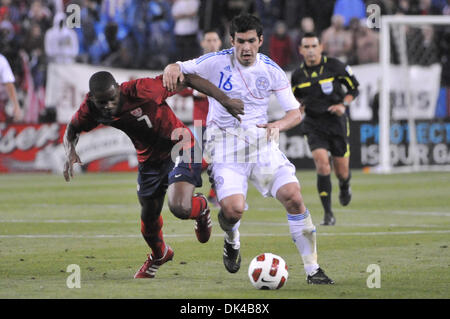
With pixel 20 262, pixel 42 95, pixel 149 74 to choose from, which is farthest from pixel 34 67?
pixel 20 262

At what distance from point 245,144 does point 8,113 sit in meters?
14.0

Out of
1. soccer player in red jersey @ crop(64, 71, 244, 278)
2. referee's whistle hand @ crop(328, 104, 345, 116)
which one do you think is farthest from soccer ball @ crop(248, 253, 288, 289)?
referee's whistle hand @ crop(328, 104, 345, 116)

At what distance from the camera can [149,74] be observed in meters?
21.4

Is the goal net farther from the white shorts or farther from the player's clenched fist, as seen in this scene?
the player's clenched fist

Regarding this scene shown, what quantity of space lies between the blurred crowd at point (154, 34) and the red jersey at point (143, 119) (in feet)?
44.8

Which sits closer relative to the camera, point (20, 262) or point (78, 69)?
point (20, 262)

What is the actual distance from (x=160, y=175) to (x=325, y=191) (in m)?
4.52

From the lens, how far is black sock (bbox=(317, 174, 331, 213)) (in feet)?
38.7

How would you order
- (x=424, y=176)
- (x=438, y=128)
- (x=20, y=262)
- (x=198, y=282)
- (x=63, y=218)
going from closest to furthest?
(x=198, y=282)
(x=20, y=262)
(x=63, y=218)
(x=424, y=176)
(x=438, y=128)

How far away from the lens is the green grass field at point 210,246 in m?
6.79

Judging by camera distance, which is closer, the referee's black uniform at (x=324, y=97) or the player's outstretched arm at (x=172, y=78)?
the player's outstretched arm at (x=172, y=78)

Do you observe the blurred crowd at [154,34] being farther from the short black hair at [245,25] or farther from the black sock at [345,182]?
the short black hair at [245,25]

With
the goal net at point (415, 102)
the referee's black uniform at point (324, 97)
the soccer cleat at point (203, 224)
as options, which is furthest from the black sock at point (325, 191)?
the goal net at point (415, 102)
